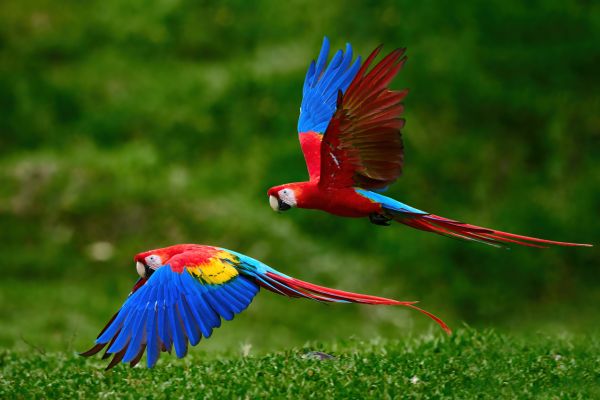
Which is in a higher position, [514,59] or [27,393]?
[514,59]

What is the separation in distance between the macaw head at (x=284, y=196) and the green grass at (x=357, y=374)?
2.78 ft

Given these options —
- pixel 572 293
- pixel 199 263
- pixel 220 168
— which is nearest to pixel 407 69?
pixel 220 168

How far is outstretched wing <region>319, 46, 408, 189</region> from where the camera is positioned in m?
4.24

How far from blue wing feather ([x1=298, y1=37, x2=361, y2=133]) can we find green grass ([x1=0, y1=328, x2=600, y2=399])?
128cm

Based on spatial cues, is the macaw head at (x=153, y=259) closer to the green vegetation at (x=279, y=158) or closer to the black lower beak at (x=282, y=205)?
the black lower beak at (x=282, y=205)

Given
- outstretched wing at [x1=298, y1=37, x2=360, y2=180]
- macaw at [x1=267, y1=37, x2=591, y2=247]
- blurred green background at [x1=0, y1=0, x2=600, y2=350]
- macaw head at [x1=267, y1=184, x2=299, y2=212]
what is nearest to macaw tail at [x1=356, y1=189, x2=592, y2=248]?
macaw at [x1=267, y1=37, x2=591, y2=247]

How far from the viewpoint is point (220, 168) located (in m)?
10.2

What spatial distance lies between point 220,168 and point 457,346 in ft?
17.5

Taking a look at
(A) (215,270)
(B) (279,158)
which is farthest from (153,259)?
(B) (279,158)

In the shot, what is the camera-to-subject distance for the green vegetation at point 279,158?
9320 millimetres

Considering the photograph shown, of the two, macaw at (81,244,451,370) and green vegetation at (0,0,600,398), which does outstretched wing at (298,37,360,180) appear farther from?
green vegetation at (0,0,600,398)

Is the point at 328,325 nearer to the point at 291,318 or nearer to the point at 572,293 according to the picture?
the point at 291,318

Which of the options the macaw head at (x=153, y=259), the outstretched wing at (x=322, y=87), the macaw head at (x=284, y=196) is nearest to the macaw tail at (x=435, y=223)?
the macaw head at (x=284, y=196)

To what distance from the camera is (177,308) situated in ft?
14.4
